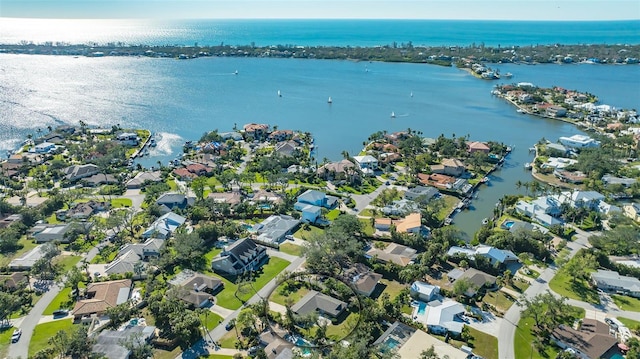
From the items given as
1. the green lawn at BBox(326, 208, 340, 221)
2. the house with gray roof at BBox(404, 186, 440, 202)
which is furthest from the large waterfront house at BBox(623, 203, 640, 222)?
the green lawn at BBox(326, 208, 340, 221)

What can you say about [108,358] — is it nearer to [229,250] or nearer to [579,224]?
[229,250]

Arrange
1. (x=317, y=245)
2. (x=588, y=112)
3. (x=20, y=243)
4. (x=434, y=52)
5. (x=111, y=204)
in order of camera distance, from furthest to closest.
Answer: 1. (x=434, y=52)
2. (x=588, y=112)
3. (x=111, y=204)
4. (x=20, y=243)
5. (x=317, y=245)

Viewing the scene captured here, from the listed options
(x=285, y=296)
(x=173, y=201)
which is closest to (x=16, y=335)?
(x=285, y=296)

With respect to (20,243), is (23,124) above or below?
above

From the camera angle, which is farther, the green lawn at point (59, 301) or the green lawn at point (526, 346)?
the green lawn at point (59, 301)

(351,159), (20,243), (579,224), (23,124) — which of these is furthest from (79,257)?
(23,124)

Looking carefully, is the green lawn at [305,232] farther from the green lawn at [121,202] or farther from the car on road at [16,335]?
the car on road at [16,335]

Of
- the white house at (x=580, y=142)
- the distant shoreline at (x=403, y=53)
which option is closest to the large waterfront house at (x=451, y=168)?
the white house at (x=580, y=142)
